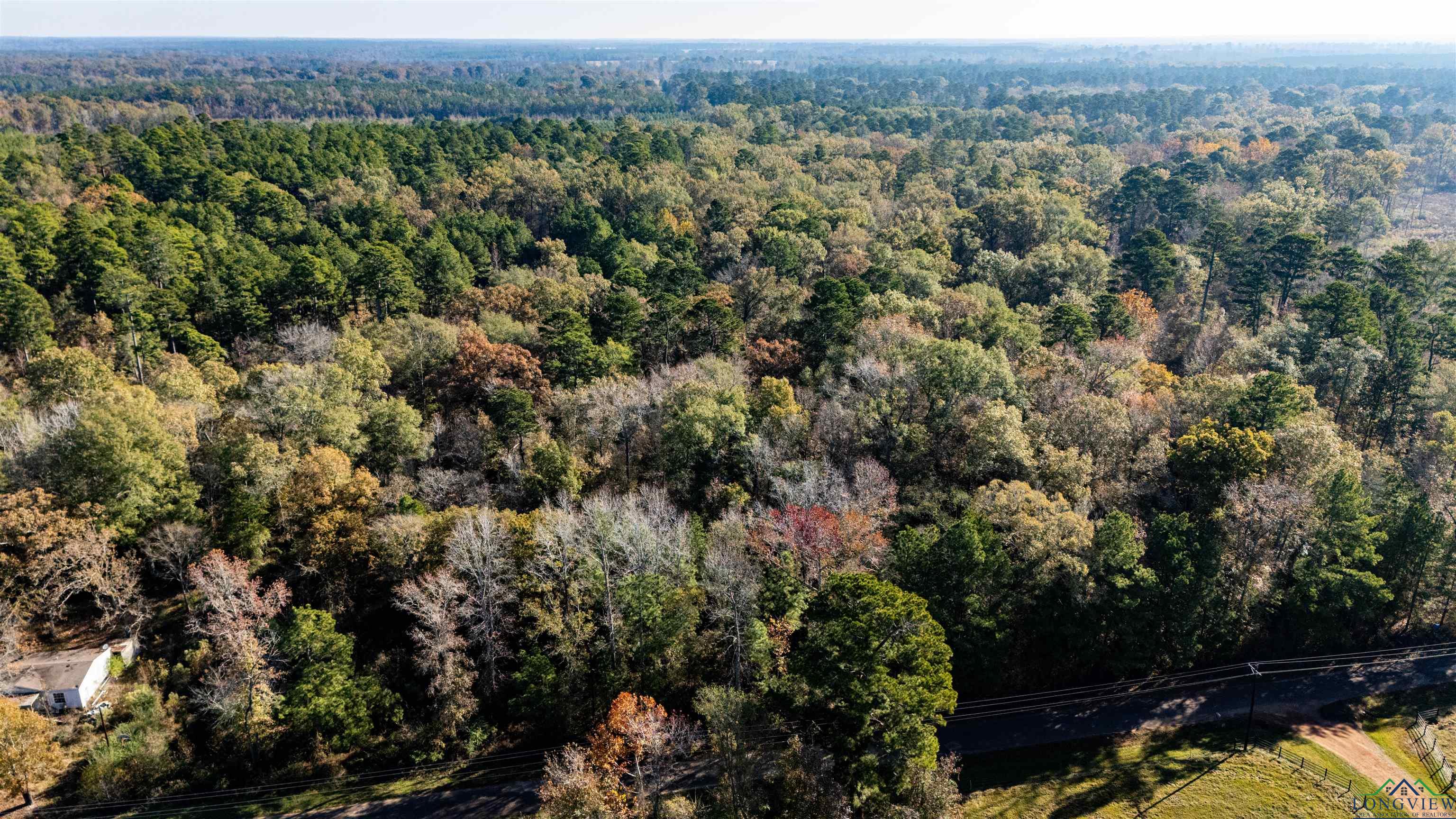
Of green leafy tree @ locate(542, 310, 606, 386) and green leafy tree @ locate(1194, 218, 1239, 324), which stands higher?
green leafy tree @ locate(1194, 218, 1239, 324)

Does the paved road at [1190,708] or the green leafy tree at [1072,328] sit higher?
the green leafy tree at [1072,328]

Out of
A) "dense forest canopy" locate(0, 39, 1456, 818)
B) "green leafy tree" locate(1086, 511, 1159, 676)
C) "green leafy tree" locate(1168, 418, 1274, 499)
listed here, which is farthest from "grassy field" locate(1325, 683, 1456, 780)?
"green leafy tree" locate(1168, 418, 1274, 499)

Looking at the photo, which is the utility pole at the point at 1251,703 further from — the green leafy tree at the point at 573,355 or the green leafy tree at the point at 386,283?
the green leafy tree at the point at 386,283

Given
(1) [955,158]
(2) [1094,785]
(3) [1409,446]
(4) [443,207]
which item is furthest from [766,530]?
(1) [955,158]

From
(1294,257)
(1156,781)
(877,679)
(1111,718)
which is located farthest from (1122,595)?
(1294,257)

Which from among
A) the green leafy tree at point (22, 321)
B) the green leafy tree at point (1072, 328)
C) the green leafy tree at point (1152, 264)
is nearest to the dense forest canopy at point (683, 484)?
the green leafy tree at point (22, 321)

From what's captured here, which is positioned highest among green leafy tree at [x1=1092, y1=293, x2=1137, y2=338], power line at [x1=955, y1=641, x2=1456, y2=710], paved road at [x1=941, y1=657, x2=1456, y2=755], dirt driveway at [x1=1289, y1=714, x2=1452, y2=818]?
green leafy tree at [x1=1092, y1=293, x2=1137, y2=338]

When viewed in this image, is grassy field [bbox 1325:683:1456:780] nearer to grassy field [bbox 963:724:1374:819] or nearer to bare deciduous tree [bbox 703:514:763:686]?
grassy field [bbox 963:724:1374:819]
